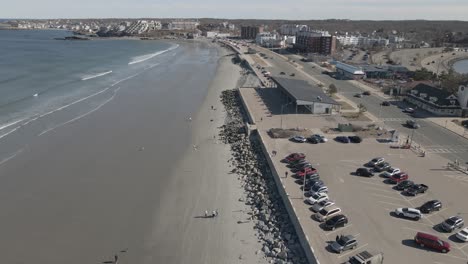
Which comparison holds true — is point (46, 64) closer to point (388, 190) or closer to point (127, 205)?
point (127, 205)

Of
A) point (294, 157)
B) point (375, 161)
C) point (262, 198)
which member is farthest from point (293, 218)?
point (375, 161)

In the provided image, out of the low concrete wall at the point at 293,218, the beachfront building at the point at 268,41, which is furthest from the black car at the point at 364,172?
the beachfront building at the point at 268,41

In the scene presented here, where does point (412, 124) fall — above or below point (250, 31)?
below

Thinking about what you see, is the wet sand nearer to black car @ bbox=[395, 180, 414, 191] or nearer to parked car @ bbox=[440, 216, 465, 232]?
parked car @ bbox=[440, 216, 465, 232]

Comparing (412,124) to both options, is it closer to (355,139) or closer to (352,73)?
(355,139)

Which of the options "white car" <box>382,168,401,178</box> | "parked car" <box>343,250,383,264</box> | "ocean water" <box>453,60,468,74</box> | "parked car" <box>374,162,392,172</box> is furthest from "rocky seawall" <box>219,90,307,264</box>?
"ocean water" <box>453,60,468,74</box>

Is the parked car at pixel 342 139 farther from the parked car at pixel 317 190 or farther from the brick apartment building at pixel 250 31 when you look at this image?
the brick apartment building at pixel 250 31

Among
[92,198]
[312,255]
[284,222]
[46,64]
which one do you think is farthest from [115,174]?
[46,64]
